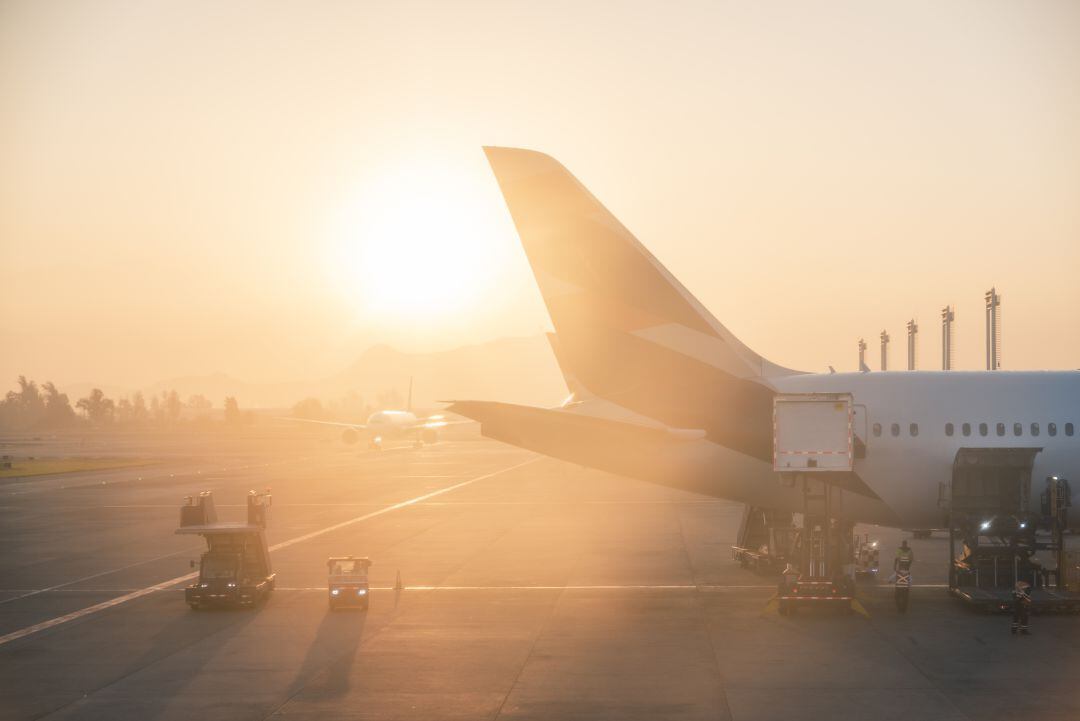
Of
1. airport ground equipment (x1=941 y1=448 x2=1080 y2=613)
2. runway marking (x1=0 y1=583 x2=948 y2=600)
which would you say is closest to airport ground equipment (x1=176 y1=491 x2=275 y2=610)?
runway marking (x1=0 y1=583 x2=948 y2=600)

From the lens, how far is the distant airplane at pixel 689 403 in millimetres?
28891

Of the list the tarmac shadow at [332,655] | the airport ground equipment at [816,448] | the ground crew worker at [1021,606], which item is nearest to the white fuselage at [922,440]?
the airport ground equipment at [816,448]

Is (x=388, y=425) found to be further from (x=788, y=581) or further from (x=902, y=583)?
(x=902, y=583)

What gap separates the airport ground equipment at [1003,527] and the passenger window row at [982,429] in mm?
656

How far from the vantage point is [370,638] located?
24.2 metres

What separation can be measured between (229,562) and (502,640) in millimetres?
9254

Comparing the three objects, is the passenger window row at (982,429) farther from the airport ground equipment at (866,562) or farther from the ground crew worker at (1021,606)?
the ground crew worker at (1021,606)

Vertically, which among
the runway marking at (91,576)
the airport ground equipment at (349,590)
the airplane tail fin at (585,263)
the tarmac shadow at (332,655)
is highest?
the airplane tail fin at (585,263)

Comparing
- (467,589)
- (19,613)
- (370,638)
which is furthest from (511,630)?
(19,613)

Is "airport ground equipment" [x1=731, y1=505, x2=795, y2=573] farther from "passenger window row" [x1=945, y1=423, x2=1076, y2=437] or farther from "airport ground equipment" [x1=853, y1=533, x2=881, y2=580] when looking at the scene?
"passenger window row" [x1=945, y1=423, x2=1076, y2=437]

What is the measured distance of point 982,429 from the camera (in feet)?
98.2

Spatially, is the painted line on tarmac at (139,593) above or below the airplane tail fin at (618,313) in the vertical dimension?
below

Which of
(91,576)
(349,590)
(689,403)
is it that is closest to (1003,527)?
(689,403)

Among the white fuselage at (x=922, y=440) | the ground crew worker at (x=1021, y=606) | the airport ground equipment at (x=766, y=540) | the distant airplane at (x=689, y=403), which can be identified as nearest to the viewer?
the ground crew worker at (x=1021, y=606)
